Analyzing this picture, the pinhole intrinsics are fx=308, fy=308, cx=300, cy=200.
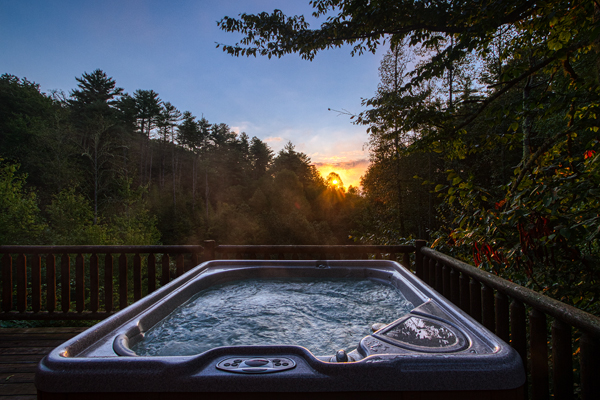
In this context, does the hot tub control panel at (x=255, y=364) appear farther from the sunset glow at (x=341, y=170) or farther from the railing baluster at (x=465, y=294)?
the sunset glow at (x=341, y=170)

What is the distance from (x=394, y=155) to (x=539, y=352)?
7267 mm

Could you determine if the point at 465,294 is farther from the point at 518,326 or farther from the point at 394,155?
the point at 394,155

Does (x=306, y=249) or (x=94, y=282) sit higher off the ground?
(x=306, y=249)

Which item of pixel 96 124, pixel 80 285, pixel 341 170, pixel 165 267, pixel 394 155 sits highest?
pixel 96 124

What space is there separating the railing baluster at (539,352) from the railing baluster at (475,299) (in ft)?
1.62

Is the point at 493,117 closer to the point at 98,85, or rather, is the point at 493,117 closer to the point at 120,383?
the point at 120,383

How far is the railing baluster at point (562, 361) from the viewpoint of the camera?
3.23ft

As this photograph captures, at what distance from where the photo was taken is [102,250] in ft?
8.01

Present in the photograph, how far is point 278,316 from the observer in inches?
74.8

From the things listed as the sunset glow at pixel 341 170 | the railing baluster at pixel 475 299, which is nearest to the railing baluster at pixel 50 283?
the railing baluster at pixel 475 299

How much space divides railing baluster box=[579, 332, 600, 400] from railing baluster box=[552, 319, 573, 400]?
90 mm

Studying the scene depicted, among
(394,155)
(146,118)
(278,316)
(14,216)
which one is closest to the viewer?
(278,316)

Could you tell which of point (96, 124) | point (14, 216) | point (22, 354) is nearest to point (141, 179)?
point (96, 124)

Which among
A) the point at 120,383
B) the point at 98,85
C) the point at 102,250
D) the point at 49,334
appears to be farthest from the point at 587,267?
the point at 98,85
